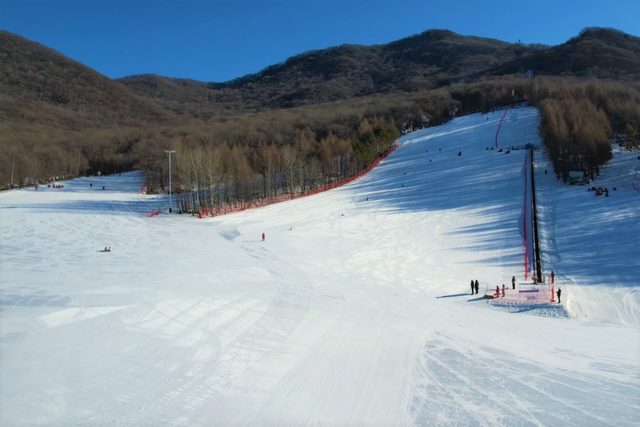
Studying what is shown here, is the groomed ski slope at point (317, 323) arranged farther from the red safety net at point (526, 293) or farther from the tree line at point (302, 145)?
the tree line at point (302, 145)

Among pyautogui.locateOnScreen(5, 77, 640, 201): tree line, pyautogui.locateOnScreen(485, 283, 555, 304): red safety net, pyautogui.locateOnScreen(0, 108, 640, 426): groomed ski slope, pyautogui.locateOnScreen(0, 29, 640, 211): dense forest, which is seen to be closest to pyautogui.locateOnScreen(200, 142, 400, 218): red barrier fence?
pyautogui.locateOnScreen(5, 77, 640, 201): tree line

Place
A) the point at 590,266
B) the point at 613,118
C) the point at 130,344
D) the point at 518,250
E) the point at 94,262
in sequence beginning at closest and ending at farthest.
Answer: the point at 130,344 → the point at 94,262 → the point at 590,266 → the point at 518,250 → the point at 613,118

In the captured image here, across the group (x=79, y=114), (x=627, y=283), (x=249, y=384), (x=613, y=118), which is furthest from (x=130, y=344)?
(x=79, y=114)

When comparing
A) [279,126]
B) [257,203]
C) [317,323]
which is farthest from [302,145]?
[317,323]

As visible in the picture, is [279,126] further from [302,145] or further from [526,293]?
[526,293]

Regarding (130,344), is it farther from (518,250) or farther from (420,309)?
(518,250)

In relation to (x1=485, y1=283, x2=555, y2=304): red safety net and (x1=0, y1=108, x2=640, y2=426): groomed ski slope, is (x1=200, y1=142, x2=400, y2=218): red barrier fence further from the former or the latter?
(x1=485, y1=283, x2=555, y2=304): red safety net
